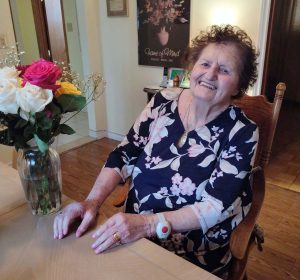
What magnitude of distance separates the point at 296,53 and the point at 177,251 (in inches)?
174

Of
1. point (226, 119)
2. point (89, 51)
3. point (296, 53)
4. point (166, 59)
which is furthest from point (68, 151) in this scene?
point (296, 53)

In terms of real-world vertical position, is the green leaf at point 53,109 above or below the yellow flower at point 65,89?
below

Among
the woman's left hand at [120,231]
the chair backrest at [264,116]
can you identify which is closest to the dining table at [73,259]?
the woman's left hand at [120,231]

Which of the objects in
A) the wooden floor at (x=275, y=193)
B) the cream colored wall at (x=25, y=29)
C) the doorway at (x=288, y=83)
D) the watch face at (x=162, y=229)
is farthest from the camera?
the cream colored wall at (x=25, y=29)

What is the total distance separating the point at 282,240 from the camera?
1.94 m

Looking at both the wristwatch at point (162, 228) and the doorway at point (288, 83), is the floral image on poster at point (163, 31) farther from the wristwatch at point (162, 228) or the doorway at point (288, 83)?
the wristwatch at point (162, 228)

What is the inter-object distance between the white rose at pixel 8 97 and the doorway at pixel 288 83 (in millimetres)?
2129

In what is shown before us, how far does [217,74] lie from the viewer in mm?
1079

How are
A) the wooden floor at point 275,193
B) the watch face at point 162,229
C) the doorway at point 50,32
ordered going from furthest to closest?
the doorway at point 50,32, the wooden floor at point 275,193, the watch face at point 162,229

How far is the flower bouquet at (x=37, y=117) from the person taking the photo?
2.43 feet

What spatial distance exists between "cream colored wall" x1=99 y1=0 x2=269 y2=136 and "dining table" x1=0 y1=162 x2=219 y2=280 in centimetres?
216

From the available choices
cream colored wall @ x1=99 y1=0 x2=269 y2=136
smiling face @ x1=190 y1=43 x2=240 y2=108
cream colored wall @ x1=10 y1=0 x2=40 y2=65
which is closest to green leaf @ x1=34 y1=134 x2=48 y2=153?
smiling face @ x1=190 y1=43 x2=240 y2=108

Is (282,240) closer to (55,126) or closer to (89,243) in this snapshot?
(89,243)

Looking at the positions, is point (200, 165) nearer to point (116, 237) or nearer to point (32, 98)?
point (116, 237)
